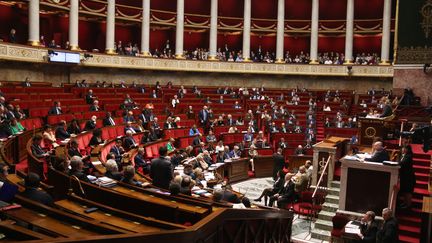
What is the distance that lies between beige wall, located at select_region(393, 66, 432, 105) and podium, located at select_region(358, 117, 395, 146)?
370 centimetres

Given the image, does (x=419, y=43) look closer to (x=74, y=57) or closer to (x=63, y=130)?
(x=63, y=130)

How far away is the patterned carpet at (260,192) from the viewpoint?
10260 mm

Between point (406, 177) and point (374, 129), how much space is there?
3677 mm

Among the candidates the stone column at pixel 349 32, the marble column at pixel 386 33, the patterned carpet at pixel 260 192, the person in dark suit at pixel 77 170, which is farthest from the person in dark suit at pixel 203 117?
the marble column at pixel 386 33

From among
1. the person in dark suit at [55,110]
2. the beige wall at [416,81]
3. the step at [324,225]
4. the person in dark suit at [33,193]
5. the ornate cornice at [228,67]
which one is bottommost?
the step at [324,225]

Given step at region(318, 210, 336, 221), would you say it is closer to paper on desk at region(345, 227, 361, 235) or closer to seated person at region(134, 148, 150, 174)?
paper on desk at region(345, 227, 361, 235)

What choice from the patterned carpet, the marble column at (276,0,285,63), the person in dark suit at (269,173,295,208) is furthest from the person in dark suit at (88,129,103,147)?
the marble column at (276,0,285,63)

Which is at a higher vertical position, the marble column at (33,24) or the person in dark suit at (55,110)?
the marble column at (33,24)

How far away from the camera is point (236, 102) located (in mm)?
23219

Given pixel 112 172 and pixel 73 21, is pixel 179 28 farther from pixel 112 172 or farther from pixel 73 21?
pixel 112 172

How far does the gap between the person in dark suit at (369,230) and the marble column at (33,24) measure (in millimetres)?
17690

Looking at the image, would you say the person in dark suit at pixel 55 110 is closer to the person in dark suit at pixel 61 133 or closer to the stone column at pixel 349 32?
the person in dark suit at pixel 61 133

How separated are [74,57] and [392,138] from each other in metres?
15.5

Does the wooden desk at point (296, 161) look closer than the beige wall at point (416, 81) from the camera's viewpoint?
No
